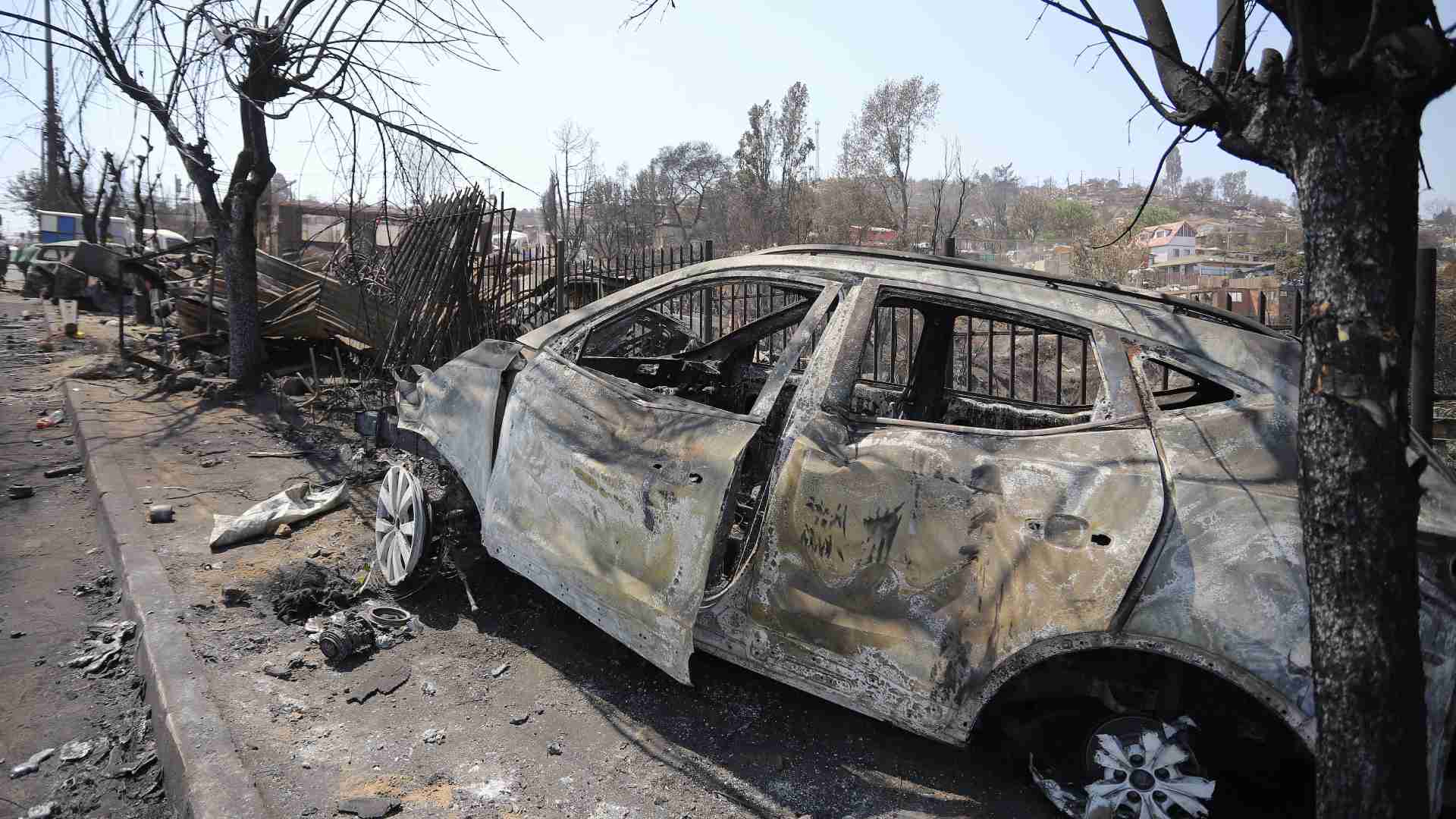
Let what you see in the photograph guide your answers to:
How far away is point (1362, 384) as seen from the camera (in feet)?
6.01

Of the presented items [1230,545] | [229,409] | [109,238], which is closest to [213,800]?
[1230,545]

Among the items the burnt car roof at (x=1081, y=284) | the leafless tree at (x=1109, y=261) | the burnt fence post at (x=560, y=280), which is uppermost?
the leafless tree at (x=1109, y=261)

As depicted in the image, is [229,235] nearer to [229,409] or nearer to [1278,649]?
[229,409]

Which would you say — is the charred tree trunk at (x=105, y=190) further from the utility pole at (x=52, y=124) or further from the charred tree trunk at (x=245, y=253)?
the charred tree trunk at (x=245, y=253)

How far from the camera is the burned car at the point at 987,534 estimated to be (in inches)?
93.7

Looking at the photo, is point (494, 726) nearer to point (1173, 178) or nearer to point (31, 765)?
point (31, 765)

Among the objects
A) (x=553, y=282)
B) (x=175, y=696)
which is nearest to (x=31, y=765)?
(x=175, y=696)

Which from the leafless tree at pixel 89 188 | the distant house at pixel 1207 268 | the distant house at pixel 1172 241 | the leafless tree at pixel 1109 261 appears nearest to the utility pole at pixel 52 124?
the leafless tree at pixel 89 188

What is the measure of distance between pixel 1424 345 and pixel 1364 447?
11.3ft

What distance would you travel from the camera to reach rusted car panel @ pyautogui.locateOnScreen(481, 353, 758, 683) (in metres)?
3.14

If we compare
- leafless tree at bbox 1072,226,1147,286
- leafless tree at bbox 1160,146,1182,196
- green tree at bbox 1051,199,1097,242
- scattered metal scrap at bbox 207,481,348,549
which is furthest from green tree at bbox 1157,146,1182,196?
scattered metal scrap at bbox 207,481,348,549

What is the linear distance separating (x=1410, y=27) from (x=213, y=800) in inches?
148

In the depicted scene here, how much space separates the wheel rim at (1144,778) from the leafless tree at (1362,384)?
0.57m

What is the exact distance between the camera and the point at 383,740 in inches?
129
